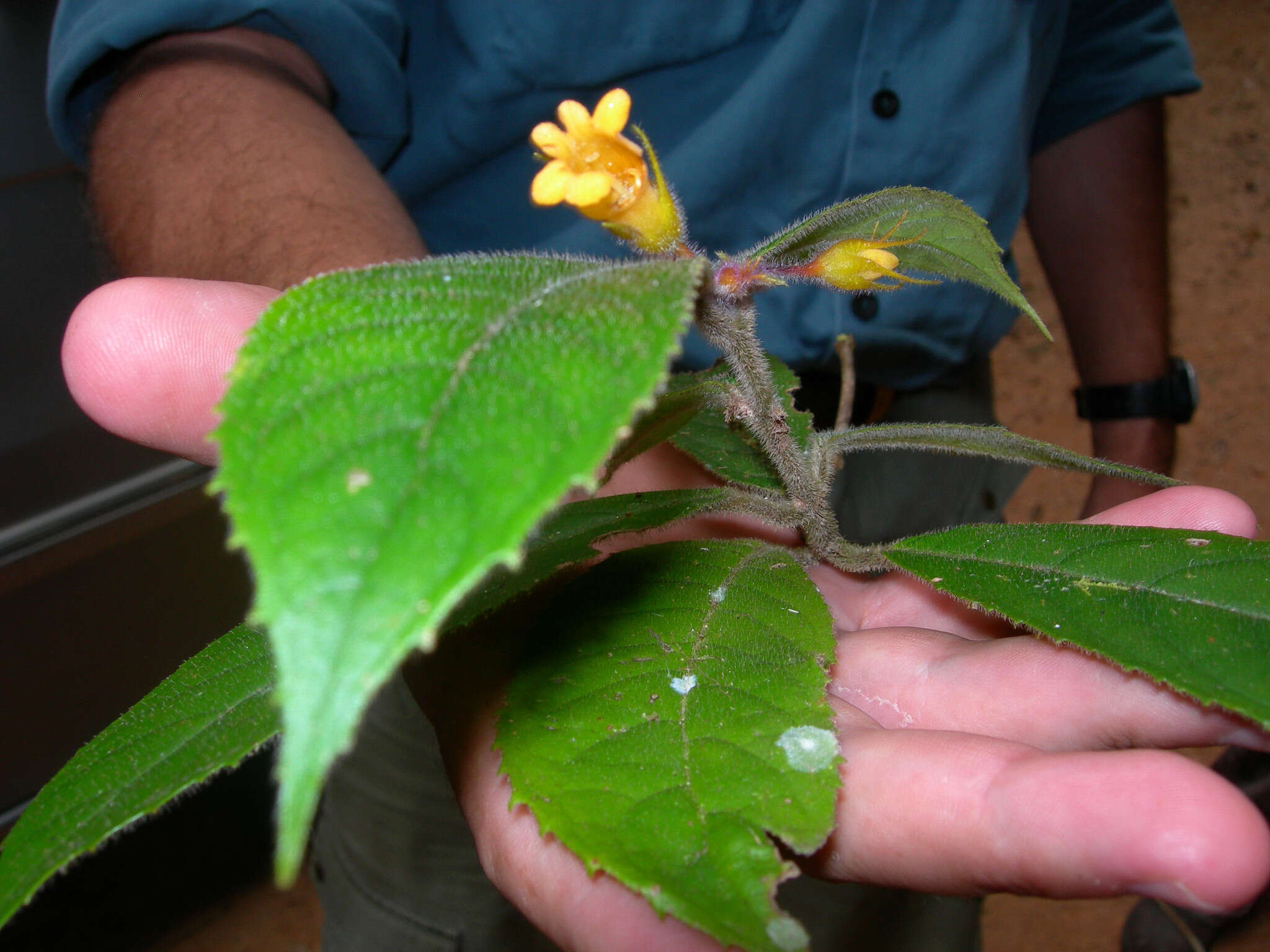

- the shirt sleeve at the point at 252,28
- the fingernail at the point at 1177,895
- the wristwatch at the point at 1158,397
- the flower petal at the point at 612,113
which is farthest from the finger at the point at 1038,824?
the wristwatch at the point at 1158,397

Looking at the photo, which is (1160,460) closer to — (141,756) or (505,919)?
(505,919)

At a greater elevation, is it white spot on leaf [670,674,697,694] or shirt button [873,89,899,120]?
shirt button [873,89,899,120]

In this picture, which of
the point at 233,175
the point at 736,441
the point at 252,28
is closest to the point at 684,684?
the point at 736,441

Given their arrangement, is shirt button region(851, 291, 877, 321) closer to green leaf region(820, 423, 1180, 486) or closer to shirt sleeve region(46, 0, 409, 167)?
green leaf region(820, 423, 1180, 486)

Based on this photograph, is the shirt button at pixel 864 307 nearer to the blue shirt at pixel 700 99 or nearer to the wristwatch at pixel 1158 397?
the blue shirt at pixel 700 99

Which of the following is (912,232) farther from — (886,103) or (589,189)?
(886,103)

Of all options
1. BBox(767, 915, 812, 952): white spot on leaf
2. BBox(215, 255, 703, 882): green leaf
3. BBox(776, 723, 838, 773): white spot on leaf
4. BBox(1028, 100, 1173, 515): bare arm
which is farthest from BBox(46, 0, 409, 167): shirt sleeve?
BBox(1028, 100, 1173, 515): bare arm

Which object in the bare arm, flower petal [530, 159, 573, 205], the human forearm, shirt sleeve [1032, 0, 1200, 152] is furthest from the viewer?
the bare arm

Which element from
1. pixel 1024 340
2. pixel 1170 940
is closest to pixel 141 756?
pixel 1170 940
